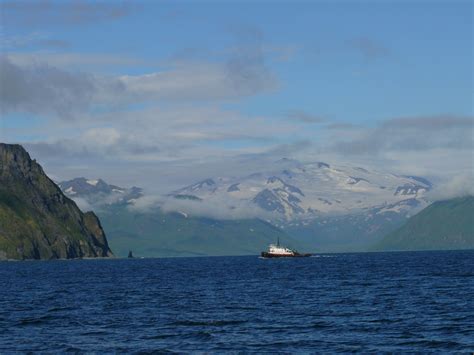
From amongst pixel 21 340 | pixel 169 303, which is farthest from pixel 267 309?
pixel 21 340

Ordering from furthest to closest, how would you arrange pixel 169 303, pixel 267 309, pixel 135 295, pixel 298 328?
1. pixel 135 295
2. pixel 169 303
3. pixel 267 309
4. pixel 298 328

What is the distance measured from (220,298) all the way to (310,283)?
43.3 metres

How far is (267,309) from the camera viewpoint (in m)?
115

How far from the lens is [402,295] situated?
5359 inches

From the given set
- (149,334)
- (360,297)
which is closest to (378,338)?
(149,334)

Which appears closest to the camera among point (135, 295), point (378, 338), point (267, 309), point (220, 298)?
point (378, 338)

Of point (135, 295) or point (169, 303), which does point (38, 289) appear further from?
point (169, 303)

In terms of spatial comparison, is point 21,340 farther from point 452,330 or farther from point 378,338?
point 452,330

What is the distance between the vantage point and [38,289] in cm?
17775

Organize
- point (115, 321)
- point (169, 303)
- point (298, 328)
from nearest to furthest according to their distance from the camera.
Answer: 1. point (298, 328)
2. point (115, 321)
3. point (169, 303)

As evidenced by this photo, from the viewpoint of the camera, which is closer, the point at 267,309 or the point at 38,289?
the point at 267,309

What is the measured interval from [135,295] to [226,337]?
212ft

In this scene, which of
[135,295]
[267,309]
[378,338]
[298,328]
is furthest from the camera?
[135,295]

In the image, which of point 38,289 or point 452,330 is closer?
point 452,330
